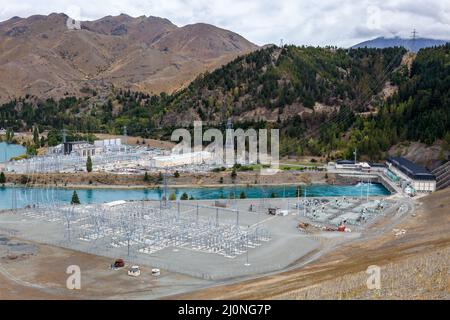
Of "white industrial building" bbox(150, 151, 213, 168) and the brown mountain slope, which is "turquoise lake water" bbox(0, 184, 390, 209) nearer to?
"white industrial building" bbox(150, 151, 213, 168)

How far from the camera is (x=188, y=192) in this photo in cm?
4538

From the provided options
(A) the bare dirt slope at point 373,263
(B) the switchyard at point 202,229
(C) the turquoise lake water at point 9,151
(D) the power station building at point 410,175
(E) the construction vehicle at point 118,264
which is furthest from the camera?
(C) the turquoise lake water at point 9,151

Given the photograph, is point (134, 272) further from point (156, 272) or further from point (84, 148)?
point (84, 148)

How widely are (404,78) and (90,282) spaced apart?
6835 cm

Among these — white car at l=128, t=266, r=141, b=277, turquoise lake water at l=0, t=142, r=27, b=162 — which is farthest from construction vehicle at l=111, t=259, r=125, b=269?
turquoise lake water at l=0, t=142, r=27, b=162

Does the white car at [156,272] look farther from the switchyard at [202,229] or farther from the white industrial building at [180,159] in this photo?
the white industrial building at [180,159]

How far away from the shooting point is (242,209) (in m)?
33.1

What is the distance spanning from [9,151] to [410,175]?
4621cm

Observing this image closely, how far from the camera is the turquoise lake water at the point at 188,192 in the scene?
4234 centimetres

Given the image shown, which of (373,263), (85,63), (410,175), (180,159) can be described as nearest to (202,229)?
(373,263)

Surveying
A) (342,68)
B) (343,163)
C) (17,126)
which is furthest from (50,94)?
(343,163)

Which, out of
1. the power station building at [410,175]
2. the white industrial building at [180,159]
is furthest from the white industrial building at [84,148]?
the power station building at [410,175]

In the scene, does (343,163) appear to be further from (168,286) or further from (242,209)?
(168,286)

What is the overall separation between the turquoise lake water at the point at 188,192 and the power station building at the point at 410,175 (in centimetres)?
152
